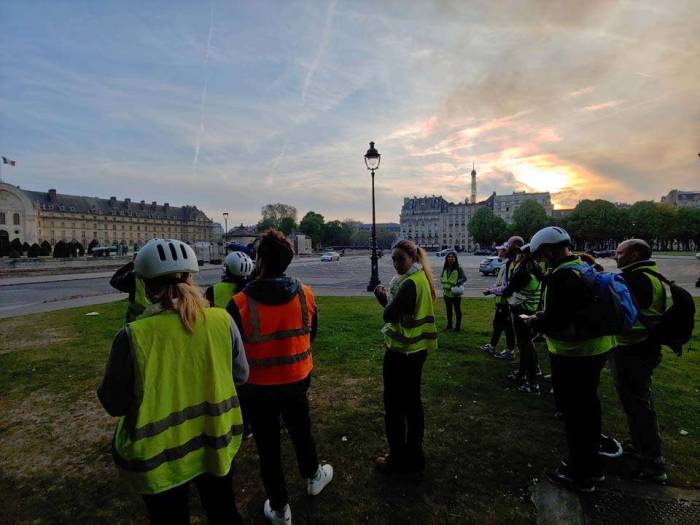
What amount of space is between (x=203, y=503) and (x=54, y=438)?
3.77 meters

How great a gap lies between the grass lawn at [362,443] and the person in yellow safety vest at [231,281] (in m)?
1.77

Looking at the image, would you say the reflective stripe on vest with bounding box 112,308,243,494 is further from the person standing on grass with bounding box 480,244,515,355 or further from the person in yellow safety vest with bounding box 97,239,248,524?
the person standing on grass with bounding box 480,244,515,355

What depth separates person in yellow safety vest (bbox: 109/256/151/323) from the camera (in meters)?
4.46

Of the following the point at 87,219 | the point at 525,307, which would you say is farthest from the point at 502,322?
the point at 87,219

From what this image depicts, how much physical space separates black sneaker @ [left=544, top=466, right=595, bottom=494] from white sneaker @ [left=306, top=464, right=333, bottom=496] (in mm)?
2140

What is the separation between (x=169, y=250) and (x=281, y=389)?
1.44 m

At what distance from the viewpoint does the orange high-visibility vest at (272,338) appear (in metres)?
2.97

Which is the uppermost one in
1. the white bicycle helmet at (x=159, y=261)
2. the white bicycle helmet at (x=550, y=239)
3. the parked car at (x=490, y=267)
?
the white bicycle helmet at (x=550, y=239)

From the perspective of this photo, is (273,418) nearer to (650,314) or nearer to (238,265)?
(238,265)

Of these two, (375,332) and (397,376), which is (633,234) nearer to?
(375,332)

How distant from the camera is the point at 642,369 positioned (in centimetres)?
381

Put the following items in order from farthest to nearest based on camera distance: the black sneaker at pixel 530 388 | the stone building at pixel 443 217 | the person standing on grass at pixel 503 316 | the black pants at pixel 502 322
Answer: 1. the stone building at pixel 443 217
2. the black pants at pixel 502 322
3. the person standing on grass at pixel 503 316
4. the black sneaker at pixel 530 388

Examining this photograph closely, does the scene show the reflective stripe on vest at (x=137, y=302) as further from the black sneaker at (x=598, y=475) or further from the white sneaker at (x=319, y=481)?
the black sneaker at (x=598, y=475)

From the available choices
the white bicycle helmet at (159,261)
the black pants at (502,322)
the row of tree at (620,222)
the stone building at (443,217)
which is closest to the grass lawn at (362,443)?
the black pants at (502,322)
